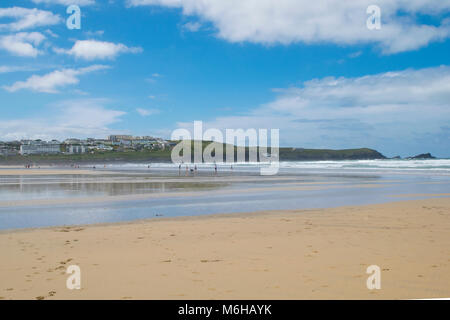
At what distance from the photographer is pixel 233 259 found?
710 centimetres

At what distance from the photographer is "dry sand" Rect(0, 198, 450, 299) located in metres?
5.39

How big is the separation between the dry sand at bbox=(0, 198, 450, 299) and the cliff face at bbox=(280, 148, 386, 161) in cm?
14124

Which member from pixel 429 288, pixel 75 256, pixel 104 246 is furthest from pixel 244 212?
pixel 429 288

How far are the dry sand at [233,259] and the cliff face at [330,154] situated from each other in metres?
141

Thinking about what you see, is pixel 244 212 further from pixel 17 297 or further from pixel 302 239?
pixel 17 297

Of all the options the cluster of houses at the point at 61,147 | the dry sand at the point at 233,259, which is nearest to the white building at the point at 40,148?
the cluster of houses at the point at 61,147

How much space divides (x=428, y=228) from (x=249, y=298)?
286 inches

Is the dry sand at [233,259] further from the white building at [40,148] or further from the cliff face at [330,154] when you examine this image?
the white building at [40,148]

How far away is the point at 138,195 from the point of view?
2061cm

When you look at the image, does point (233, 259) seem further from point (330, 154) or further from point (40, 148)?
point (40, 148)

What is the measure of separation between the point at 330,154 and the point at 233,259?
164290 millimetres

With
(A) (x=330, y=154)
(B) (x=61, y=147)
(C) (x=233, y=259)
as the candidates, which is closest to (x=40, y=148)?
(B) (x=61, y=147)

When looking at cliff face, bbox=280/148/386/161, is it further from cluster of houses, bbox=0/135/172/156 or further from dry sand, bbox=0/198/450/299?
dry sand, bbox=0/198/450/299

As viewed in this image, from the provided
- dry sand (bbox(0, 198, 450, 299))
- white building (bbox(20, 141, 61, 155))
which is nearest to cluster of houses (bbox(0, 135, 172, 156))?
white building (bbox(20, 141, 61, 155))
